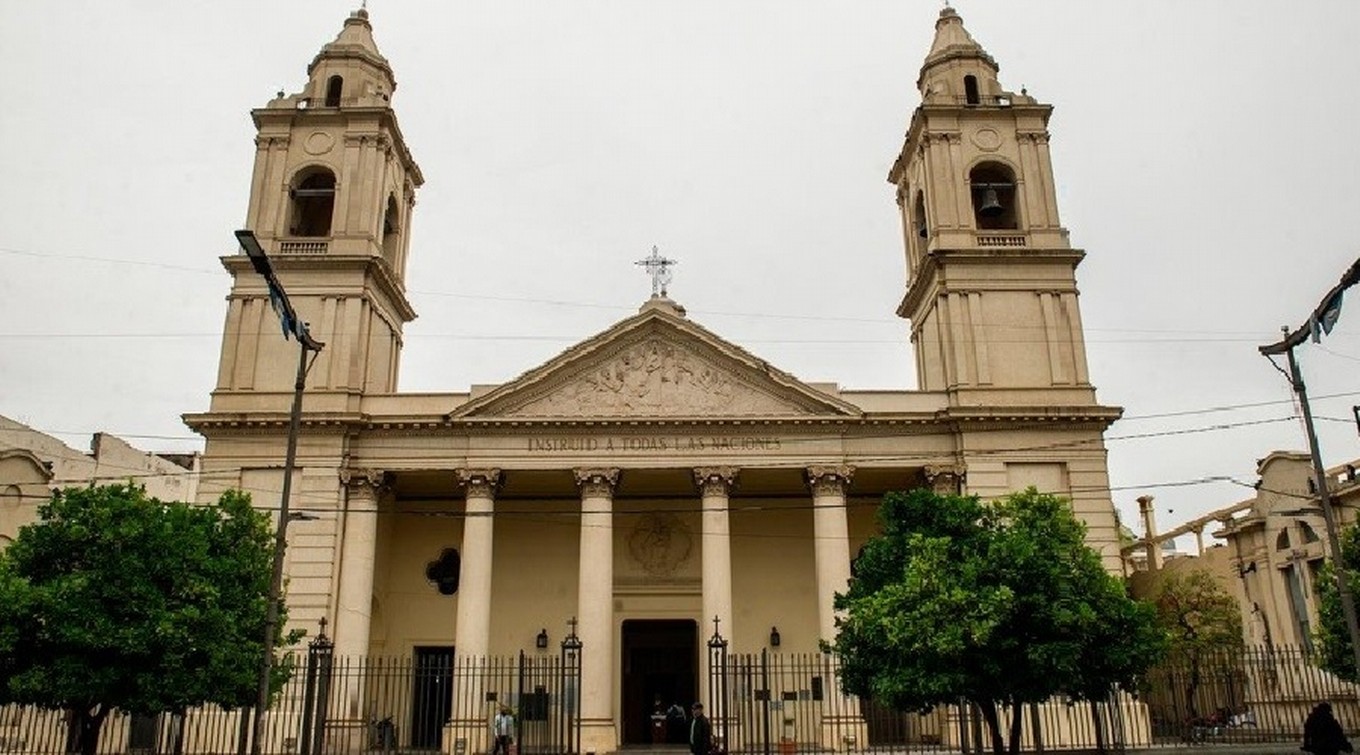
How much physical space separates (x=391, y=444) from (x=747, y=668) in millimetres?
13056

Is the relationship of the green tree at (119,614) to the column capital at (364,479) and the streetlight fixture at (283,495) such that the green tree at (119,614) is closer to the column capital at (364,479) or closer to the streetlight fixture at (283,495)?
the streetlight fixture at (283,495)

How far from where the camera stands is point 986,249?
108 feet

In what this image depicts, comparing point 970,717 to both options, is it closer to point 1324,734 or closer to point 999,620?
point 999,620

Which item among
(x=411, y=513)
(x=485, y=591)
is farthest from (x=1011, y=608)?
(x=411, y=513)

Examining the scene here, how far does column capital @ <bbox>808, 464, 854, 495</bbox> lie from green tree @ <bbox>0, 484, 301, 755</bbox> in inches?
615

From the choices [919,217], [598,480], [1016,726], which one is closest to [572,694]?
[598,480]

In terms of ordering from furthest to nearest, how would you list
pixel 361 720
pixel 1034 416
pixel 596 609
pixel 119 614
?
pixel 1034 416
pixel 596 609
pixel 361 720
pixel 119 614

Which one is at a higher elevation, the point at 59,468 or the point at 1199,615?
the point at 59,468

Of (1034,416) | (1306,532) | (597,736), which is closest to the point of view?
(597,736)

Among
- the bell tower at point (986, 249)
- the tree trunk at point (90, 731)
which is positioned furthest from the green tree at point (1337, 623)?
the tree trunk at point (90, 731)

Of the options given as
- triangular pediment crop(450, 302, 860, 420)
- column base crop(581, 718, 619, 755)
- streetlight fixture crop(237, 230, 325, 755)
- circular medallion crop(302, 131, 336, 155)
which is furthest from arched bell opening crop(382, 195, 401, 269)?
streetlight fixture crop(237, 230, 325, 755)

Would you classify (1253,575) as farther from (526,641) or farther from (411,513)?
(411,513)

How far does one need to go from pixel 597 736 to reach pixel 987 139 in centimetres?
2223

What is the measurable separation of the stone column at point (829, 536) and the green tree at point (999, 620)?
7605 millimetres
